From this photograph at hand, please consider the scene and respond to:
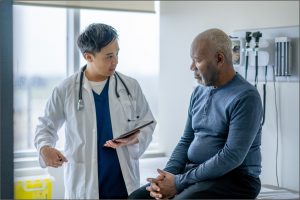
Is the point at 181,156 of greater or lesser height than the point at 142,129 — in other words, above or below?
below

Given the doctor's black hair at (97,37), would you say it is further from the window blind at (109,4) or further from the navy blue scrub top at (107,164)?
the window blind at (109,4)

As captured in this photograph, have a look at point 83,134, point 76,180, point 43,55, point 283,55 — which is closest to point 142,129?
point 83,134

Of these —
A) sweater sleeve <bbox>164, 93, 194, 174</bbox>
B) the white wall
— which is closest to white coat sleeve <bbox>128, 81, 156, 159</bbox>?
sweater sleeve <bbox>164, 93, 194, 174</bbox>

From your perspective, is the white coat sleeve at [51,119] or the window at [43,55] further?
the window at [43,55]

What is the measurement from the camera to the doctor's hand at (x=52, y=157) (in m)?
1.51

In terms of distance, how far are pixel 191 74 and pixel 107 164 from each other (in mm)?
1556

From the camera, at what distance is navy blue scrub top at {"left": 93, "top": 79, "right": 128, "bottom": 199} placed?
1.58 m

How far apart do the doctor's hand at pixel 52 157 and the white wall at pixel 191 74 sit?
1575mm

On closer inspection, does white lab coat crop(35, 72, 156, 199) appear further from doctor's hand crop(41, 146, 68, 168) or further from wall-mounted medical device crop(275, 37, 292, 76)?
wall-mounted medical device crop(275, 37, 292, 76)

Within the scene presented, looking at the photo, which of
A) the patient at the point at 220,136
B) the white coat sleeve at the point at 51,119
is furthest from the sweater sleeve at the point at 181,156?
the white coat sleeve at the point at 51,119

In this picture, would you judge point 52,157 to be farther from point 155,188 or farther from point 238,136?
point 238,136

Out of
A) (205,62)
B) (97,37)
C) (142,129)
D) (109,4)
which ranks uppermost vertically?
(109,4)

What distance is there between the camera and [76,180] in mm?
1579

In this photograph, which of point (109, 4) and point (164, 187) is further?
point (109, 4)
